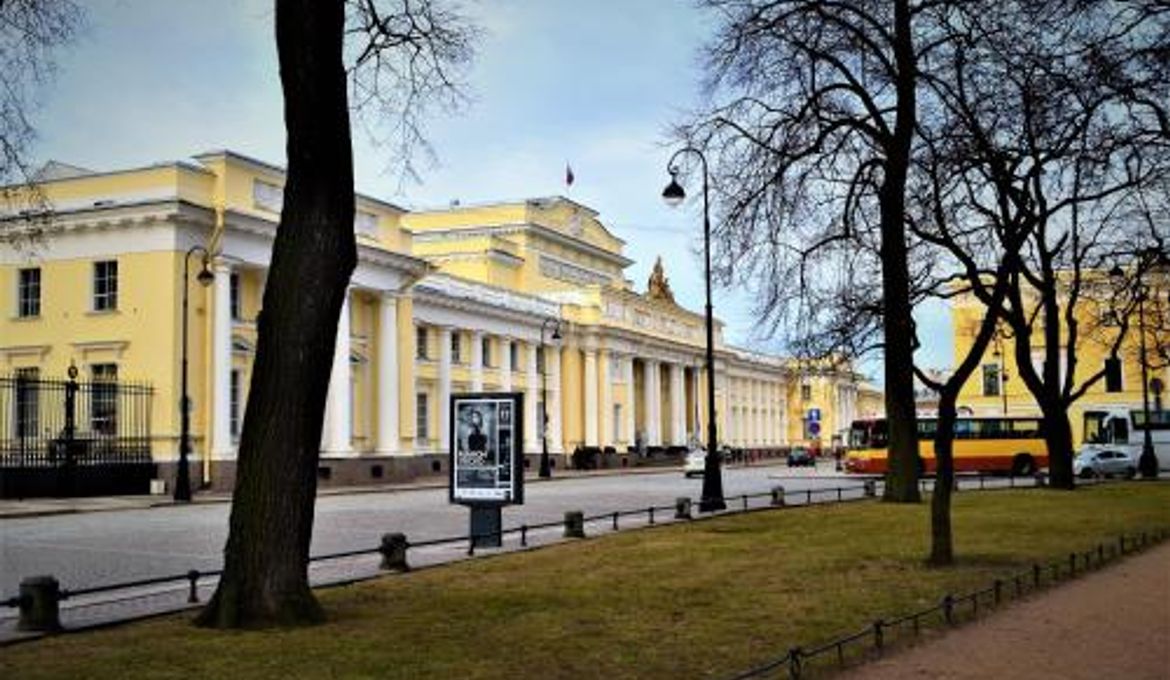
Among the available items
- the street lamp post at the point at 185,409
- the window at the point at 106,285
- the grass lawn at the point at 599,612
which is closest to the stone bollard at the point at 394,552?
the grass lawn at the point at 599,612

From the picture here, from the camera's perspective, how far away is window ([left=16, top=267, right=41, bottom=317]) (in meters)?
48.9

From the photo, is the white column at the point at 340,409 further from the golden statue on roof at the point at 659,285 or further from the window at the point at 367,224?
the golden statue on roof at the point at 659,285

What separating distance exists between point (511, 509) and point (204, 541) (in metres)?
10.7

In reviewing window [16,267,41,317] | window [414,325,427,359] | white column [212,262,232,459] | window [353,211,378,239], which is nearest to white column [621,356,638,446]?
window [414,325,427,359]

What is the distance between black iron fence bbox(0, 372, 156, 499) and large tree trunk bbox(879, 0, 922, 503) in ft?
76.2

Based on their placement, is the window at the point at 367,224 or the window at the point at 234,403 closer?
the window at the point at 234,403

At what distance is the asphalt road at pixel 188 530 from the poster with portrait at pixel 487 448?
1312mm

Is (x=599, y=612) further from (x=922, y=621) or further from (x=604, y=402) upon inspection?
(x=604, y=402)

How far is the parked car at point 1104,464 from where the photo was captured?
55.3m

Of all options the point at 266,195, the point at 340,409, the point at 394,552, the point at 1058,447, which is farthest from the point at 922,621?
the point at 340,409

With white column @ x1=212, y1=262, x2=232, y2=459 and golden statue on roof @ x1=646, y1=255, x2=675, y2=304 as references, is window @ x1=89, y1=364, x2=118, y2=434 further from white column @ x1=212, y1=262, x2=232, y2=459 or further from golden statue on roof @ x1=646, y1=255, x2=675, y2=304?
golden statue on roof @ x1=646, y1=255, x2=675, y2=304

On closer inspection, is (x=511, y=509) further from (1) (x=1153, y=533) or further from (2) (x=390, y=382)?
(2) (x=390, y=382)

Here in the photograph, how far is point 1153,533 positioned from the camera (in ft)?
75.3

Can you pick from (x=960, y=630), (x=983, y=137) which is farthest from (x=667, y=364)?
(x=960, y=630)
